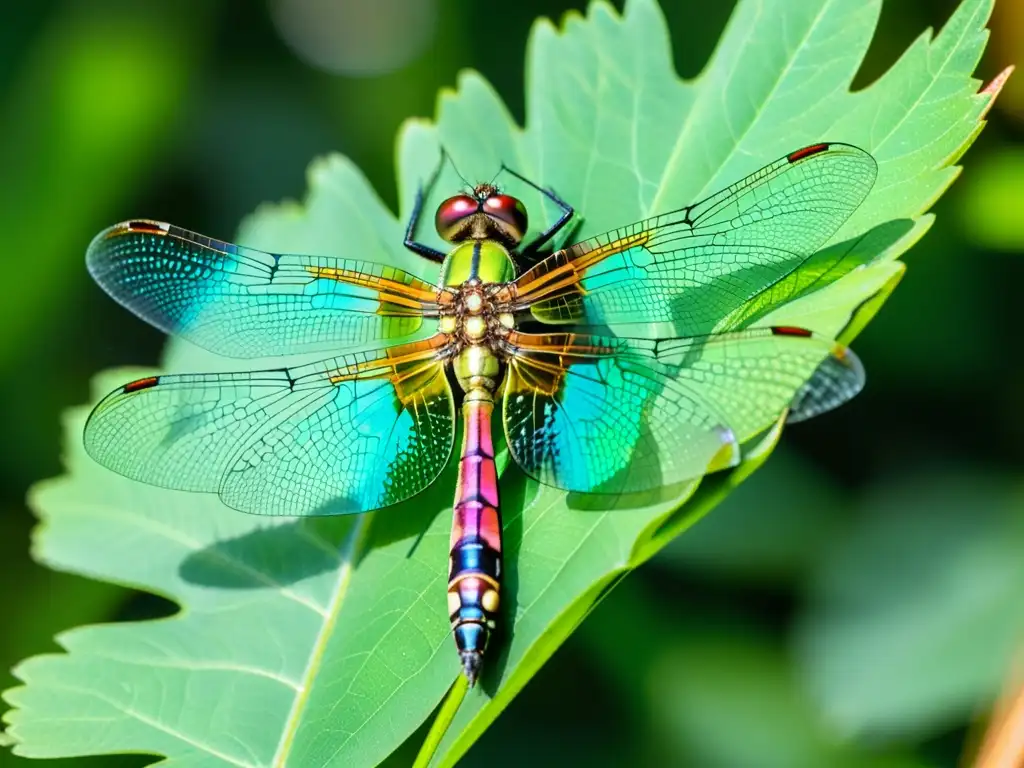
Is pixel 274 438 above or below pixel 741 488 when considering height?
below

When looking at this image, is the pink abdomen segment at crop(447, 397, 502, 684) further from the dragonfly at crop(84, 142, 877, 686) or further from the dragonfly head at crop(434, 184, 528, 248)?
the dragonfly head at crop(434, 184, 528, 248)

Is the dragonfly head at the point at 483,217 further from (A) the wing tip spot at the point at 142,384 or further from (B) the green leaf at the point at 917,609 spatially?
(B) the green leaf at the point at 917,609

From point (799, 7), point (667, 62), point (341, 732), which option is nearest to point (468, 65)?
point (667, 62)

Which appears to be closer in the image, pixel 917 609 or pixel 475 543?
pixel 475 543

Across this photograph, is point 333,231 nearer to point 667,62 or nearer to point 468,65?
point 667,62

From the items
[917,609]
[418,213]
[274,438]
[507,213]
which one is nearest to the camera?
[274,438]

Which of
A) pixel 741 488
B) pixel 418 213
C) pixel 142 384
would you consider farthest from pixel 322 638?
pixel 741 488

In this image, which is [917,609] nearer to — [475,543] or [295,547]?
[475,543]
